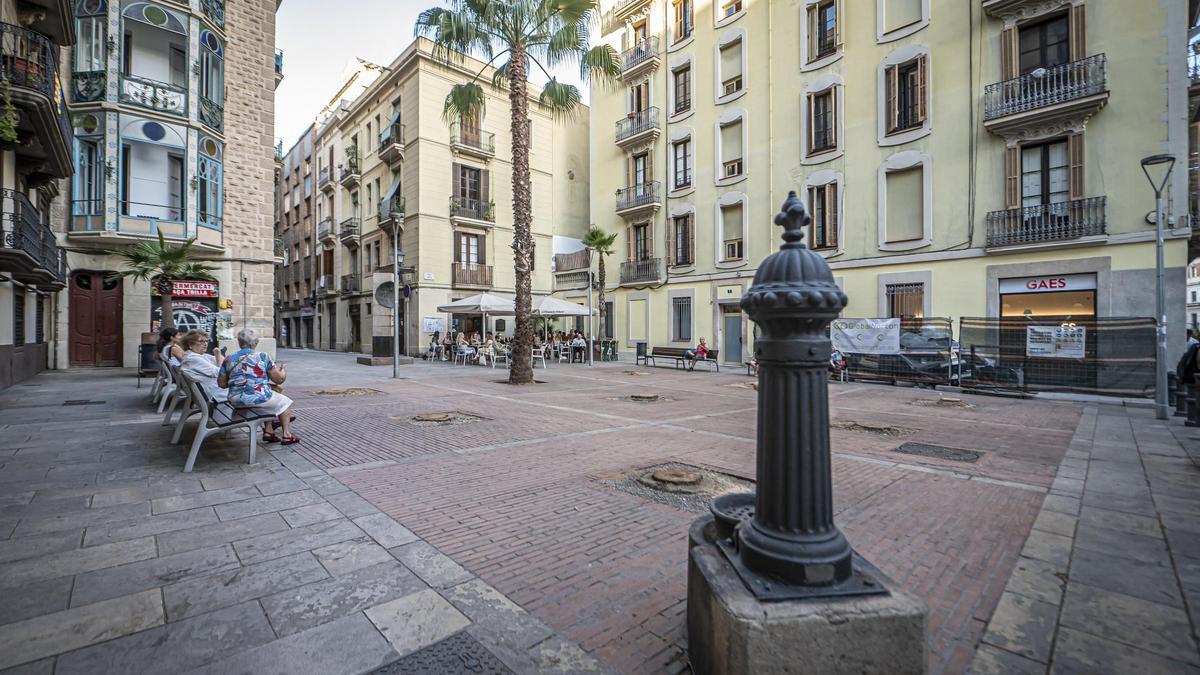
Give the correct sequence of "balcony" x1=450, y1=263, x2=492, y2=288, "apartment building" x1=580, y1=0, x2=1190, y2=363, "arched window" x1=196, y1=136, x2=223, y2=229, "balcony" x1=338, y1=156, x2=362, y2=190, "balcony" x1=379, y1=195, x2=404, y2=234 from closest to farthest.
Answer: "apartment building" x1=580, y1=0, x2=1190, y2=363 < "arched window" x1=196, y1=136, x2=223, y2=229 < "balcony" x1=379, y1=195, x2=404, y2=234 < "balcony" x1=450, y1=263, x2=492, y2=288 < "balcony" x1=338, y1=156, x2=362, y2=190

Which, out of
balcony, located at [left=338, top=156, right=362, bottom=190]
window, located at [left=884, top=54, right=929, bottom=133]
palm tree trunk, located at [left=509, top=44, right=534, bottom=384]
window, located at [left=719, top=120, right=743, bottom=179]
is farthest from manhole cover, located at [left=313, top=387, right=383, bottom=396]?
balcony, located at [left=338, top=156, right=362, bottom=190]

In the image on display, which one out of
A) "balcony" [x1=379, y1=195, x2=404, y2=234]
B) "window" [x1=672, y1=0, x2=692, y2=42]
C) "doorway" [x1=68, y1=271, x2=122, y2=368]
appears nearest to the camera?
"doorway" [x1=68, y1=271, x2=122, y2=368]

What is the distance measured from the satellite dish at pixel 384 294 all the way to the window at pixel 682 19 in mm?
17925

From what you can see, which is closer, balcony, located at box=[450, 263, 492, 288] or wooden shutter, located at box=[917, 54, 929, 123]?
wooden shutter, located at box=[917, 54, 929, 123]

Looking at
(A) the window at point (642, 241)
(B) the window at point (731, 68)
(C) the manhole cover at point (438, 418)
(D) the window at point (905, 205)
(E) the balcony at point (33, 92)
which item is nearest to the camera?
(C) the manhole cover at point (438, 418)

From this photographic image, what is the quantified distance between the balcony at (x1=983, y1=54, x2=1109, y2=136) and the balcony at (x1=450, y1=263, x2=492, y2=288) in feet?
74.5

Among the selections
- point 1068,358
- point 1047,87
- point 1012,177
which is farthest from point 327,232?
point 1068,358

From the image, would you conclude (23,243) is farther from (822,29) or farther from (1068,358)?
(822,29)

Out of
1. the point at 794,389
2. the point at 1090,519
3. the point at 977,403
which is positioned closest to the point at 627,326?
the point at 977,403

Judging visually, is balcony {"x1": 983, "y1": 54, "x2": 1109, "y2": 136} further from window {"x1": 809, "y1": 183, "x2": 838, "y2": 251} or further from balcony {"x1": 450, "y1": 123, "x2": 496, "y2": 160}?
balcony {"x1": 450, "y1": 123, "x2": 496, "y2": 160}

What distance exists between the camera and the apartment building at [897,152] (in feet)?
45.6

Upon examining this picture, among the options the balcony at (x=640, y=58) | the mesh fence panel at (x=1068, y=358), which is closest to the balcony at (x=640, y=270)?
the balcony at (x=640, y=58)

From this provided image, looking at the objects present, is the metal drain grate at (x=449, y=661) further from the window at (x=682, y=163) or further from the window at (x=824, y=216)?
the window at (x=682, y=163)

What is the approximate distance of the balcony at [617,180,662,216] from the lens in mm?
25281
